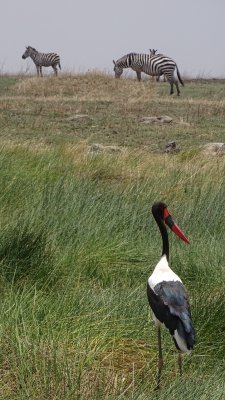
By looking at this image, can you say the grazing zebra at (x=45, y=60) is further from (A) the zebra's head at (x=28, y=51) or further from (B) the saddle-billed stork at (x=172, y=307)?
(B) the saddle-billed stork at (x=172, y=307)

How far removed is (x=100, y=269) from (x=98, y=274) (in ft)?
0.18

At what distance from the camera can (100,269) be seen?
540cm

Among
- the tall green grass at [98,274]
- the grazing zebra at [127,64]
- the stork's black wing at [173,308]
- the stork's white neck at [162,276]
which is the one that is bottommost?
the tall green grass at [98,274]

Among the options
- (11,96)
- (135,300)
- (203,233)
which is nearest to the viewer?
(135,300)

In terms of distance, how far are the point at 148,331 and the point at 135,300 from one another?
1.03 ft

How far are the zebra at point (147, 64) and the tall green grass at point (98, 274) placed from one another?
15.1 meters

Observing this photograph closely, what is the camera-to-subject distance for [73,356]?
3.71 meters

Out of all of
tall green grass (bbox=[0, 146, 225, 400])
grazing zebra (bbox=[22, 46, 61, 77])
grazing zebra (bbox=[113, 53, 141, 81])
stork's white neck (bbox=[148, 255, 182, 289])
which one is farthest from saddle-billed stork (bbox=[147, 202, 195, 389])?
grazing zebra (bbox=[22, 46, 61, 77])

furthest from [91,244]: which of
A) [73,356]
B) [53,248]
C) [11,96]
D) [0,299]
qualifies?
[11,96]

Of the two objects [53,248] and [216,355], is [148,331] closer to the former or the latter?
[216,355]

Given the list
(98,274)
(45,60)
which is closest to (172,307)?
(98,274)

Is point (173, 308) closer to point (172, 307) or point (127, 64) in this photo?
point (172, 307)

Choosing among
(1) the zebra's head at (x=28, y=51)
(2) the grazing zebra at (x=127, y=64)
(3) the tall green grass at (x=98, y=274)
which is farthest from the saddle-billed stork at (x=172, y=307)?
(1) the zebra's head at (x=28, y=51)

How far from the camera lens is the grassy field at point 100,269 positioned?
3.52 metres
